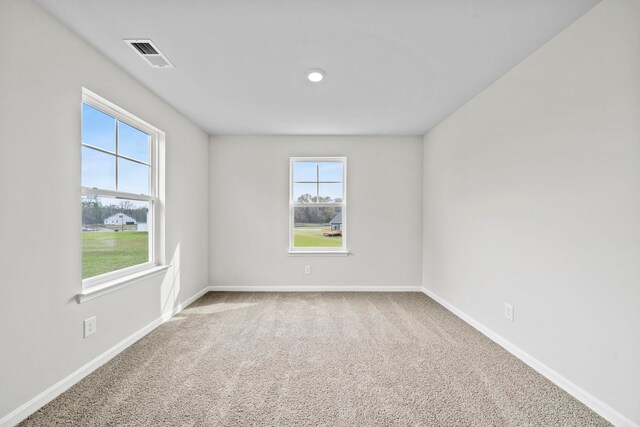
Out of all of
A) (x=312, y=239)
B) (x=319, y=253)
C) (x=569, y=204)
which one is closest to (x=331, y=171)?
(x=312, y=239)

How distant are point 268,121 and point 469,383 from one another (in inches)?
133

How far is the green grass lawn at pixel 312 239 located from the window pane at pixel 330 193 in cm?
47

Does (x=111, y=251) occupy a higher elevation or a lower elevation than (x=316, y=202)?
lower

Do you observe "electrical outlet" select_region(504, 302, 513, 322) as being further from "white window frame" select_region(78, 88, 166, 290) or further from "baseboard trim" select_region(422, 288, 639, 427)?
"white window frame" select_region(78, 88, 166, 290)

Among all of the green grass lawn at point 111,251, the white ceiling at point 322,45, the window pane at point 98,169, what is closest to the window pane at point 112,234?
the green grass lawn at point 111,251

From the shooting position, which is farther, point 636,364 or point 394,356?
point 394,356

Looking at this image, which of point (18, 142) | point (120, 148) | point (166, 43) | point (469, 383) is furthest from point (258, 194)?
point (469, 383)

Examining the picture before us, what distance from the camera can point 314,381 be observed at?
1.98 meters

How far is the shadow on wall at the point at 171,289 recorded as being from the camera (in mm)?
3061

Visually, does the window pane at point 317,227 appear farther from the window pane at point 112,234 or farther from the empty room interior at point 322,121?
the window pane at point 112,234

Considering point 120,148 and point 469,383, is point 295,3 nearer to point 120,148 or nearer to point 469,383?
point 120,148

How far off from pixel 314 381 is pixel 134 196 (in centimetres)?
230

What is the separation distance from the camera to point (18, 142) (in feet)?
5.24

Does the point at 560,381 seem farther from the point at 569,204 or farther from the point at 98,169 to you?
the point at 98,169
